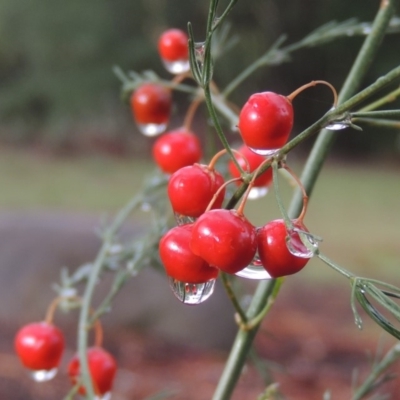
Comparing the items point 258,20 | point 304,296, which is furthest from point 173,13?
point 304,296

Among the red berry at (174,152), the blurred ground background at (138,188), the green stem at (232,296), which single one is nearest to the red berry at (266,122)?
the green stem at (232,296)

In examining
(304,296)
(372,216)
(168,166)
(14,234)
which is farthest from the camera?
(372,216)

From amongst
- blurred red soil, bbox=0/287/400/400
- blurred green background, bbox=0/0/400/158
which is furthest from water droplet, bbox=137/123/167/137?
blurred green background, bbox=0/0/400/158

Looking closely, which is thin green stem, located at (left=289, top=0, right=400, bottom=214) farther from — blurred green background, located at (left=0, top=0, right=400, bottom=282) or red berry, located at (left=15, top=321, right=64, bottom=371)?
blurred green background, located at (left=0, top=0, right=400, bottom=282)

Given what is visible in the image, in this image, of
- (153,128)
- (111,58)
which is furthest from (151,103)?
(111,58)

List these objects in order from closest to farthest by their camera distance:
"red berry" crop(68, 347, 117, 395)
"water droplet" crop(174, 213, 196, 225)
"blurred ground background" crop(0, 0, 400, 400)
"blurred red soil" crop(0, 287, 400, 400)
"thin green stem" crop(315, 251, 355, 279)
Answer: "thin green stem" crop(315, 251, 355, 279) < "water droplet" crop(174, 213, 196, 225) < "red berry" crop(68, 347, 117, 395) < "blurred red soil" crop(0, 287, 400, 400) < "blurred ground background" crop(0, 0, 400, 400)

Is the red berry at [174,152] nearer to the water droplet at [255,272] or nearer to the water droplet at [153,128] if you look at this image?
the water droplet at [153,128]

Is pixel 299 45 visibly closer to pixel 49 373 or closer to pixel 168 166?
pixel 168 166
